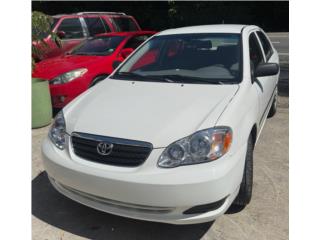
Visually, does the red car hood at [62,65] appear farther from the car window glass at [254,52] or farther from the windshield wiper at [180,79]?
the car window glass at [254,52]

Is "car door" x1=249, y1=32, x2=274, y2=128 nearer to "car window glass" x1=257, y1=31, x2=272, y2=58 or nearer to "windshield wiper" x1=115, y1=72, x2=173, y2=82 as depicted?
"car window glass" x1=257, y1=31, x2=272, y2=58

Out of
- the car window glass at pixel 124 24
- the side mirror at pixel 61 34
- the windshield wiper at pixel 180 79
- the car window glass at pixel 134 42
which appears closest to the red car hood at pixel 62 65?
the car window glass at pixel 134 42

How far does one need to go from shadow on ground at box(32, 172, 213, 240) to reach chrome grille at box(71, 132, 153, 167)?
2.26 ft

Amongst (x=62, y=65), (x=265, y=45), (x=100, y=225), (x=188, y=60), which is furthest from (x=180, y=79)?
(x=62, y=65)

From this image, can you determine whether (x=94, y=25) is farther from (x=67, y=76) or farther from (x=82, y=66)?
(x=67, y=76)

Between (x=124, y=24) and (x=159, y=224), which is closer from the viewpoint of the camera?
(x=159, y=224)

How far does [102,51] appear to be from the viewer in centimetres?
650

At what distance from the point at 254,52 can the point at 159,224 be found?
229 cm

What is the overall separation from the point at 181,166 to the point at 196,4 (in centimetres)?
1993

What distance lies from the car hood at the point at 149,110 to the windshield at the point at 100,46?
10.3 feet

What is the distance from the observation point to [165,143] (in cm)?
246

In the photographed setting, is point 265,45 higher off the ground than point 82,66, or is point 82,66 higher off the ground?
point 265,45

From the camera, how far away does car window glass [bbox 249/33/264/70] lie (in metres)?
3.79

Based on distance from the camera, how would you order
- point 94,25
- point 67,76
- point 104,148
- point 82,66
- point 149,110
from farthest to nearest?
point 94,25 < point 82,66 < point 67,76 < point 149,110 < point 104,148
